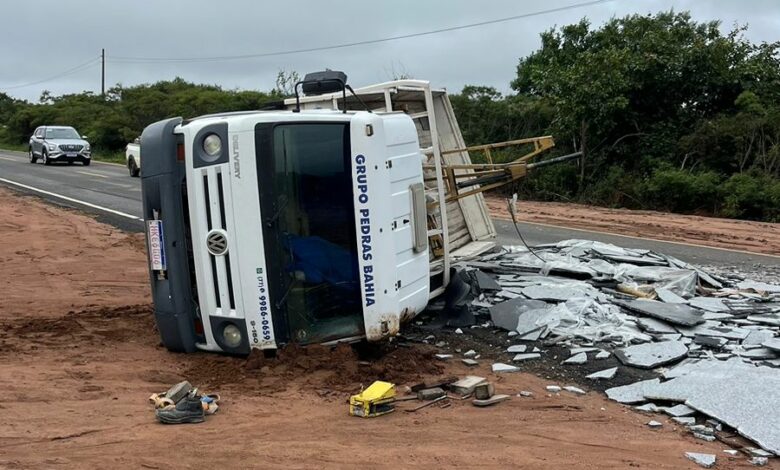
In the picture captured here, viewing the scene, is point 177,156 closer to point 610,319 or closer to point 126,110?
point 610,319

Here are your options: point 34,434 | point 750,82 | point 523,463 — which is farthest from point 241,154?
point 750,82

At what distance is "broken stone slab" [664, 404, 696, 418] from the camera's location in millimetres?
4953

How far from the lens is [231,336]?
5.55m

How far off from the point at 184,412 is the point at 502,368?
2.63 meters

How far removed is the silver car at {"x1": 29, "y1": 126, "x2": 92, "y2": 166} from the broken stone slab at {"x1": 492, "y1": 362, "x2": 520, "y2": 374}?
98.3 feet

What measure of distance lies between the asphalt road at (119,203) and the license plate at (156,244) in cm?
809

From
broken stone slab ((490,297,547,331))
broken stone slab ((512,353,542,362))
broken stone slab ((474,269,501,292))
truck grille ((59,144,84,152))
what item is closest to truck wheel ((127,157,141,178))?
truck grille ((59,144,84,152))

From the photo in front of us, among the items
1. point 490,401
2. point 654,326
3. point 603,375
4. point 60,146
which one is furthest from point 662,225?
point 60,146

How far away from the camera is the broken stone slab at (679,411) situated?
4953mm

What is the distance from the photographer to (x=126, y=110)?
49531 millimetres

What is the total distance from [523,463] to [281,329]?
2154 mm

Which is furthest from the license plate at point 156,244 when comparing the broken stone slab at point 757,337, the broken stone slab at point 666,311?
the broken stone slab at point 757,337

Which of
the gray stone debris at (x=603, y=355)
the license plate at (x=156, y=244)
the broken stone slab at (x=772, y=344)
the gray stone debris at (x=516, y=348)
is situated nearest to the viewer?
the license plate at (x=156, y=244)

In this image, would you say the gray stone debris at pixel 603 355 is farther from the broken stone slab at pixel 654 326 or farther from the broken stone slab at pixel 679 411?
the broken stone slab at pixel 679 411
